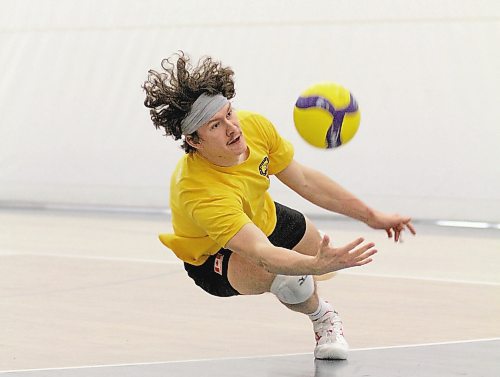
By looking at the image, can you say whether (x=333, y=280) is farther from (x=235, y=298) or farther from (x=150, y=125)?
(x=150, y=125)

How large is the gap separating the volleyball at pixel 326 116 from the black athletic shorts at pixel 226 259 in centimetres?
43

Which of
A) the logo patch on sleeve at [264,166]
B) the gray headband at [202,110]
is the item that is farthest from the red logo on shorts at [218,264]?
the gray headband at [202,110]

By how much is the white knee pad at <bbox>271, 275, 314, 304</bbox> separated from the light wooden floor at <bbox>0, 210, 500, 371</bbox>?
513 millimetres

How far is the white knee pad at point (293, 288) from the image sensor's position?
536cm

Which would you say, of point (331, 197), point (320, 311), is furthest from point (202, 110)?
point (320, 311)

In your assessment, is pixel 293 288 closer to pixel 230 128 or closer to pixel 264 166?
pixel 264 166

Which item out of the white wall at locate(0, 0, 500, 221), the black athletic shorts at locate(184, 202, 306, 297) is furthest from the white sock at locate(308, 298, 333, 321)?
the white wall at locate(0, 0, 500, 221)

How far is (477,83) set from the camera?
12.6 meters

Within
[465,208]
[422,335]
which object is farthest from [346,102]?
[465,208]

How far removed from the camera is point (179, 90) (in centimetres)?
516

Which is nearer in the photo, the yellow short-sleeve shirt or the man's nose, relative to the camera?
the yellow short-sleeve shirt

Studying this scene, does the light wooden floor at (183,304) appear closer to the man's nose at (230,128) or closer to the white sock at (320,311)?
the white sock at (320,311)

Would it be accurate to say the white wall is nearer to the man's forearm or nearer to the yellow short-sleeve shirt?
the man's forearm

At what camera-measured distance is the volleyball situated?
221 inches
